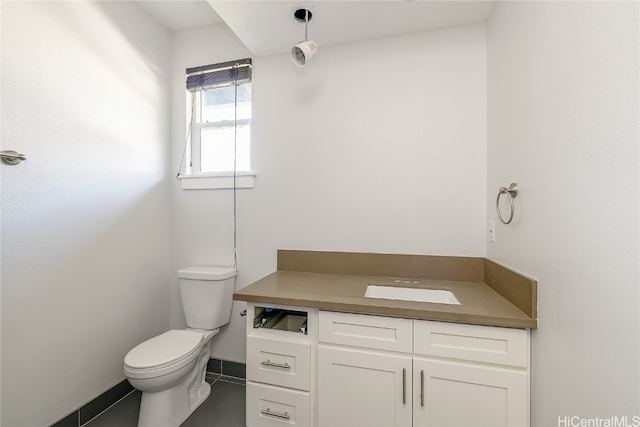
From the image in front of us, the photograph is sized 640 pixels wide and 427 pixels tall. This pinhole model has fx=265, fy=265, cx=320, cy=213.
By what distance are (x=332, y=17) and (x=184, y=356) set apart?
6.84ft

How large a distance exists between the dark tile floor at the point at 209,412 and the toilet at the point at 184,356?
0.06 metres

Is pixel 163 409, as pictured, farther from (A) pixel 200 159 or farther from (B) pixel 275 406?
(A) pixel 200 159

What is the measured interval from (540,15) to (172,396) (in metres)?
2.47

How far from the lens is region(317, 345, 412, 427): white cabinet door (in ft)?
3.75

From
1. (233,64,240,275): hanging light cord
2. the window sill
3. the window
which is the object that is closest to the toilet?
(233,64,240,275): hanging light cord

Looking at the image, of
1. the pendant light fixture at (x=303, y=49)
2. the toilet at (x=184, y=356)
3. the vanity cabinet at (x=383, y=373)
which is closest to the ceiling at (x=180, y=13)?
the pendant light fixture at (x=303, y=49)

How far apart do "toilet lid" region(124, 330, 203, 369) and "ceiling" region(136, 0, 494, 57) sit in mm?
1902

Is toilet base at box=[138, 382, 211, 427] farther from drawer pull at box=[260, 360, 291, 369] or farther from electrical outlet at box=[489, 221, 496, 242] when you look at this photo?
electrical outlet at box=[489, 221, 496, 242]

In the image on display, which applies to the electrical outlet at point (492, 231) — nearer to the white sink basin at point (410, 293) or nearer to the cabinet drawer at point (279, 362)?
the white sink basin at point (410, 293)

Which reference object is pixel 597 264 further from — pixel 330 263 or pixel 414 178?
pixel 330 263

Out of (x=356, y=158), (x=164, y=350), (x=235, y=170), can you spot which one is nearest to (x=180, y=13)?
(x=235, y=170)

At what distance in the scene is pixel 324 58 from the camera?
1810 mm

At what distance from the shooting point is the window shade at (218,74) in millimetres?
1947

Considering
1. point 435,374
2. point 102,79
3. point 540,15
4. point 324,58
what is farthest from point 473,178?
point 102,79
